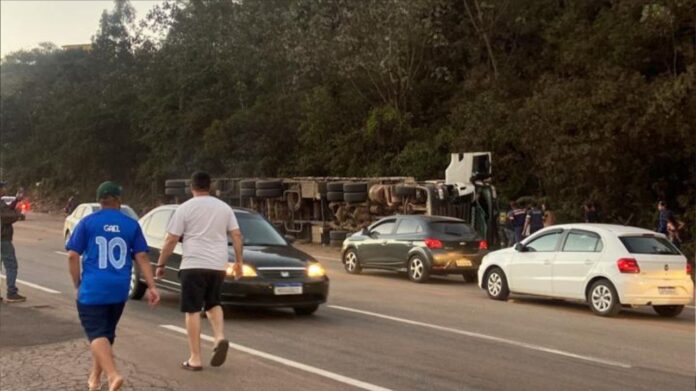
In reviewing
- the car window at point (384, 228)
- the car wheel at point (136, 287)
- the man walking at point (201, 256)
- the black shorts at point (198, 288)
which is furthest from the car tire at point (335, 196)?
the black shorts at point (198, 288)

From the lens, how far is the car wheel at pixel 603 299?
Answer: 13.7m

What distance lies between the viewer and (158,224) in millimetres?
14172

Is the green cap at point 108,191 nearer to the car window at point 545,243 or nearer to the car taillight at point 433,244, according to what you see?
the car window at point 545,243

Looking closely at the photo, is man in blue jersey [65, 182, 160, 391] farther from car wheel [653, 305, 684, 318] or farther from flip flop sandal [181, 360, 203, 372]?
car wheel [653, 305, 684, 318]

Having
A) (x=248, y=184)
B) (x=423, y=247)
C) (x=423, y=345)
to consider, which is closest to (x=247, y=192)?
(x=248, y=184)

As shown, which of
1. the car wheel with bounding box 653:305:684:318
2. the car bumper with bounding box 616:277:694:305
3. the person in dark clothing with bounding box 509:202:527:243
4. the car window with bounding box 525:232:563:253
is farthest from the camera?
the person in dark clothing with bounding box 509:202:527:243

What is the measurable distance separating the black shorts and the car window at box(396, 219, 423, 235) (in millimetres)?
10981

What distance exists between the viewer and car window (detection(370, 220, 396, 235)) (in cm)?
2006

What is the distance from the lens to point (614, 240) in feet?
46.1

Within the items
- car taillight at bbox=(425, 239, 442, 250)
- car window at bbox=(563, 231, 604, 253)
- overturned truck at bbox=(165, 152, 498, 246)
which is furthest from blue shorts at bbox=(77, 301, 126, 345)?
overturned truck at bbox=(165, 152, 498, 246)

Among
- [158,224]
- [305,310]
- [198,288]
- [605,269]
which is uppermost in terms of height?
[158,224]

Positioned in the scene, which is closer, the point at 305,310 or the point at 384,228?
the point at 305,310

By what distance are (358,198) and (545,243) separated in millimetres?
12778

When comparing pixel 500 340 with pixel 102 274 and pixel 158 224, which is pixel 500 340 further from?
pixel 158 224
